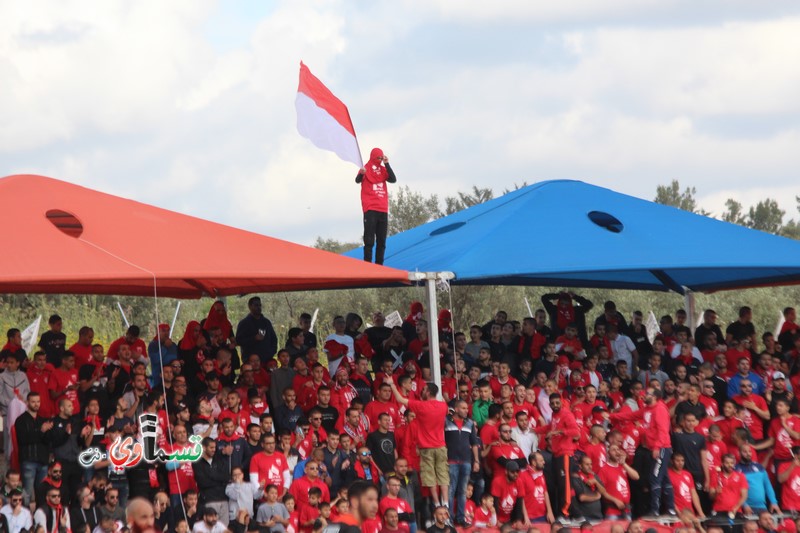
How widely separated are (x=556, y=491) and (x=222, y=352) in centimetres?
415

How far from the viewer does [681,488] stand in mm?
13367

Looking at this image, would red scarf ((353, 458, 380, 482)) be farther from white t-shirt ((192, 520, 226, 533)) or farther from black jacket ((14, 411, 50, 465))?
black jacket ((14, 411, 50, 465))

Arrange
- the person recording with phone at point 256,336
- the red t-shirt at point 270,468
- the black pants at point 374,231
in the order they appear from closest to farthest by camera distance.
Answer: the red t-shirt at point 270,468 < the black pants at point 374,231 < the person recording with phone at point 256,336

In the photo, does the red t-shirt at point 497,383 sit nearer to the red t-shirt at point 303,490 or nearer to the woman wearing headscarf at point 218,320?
the red t-shirt at point 303,490

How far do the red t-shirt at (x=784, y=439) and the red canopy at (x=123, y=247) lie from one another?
5068 millimetres

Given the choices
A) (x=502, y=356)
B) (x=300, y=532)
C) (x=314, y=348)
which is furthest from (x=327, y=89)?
(x=300, y=532)

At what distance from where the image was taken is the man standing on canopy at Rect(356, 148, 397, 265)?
1338cm

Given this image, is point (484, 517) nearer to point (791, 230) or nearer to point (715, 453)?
point (715, 453)

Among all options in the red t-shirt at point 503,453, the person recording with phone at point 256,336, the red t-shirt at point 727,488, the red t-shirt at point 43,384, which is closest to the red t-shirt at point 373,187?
the person recording with phone at point 256,336

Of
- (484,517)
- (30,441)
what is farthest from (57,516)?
(484,517)

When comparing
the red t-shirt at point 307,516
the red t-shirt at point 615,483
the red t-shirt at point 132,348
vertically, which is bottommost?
the red t-shirt at point 307,516

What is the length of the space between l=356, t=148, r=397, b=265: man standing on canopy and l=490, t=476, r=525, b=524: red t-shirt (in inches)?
113

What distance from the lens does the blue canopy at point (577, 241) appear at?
13562mm

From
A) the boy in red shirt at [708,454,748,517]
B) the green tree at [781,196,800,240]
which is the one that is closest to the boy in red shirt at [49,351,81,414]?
the boy in red shirt at [708,454,748,517]
